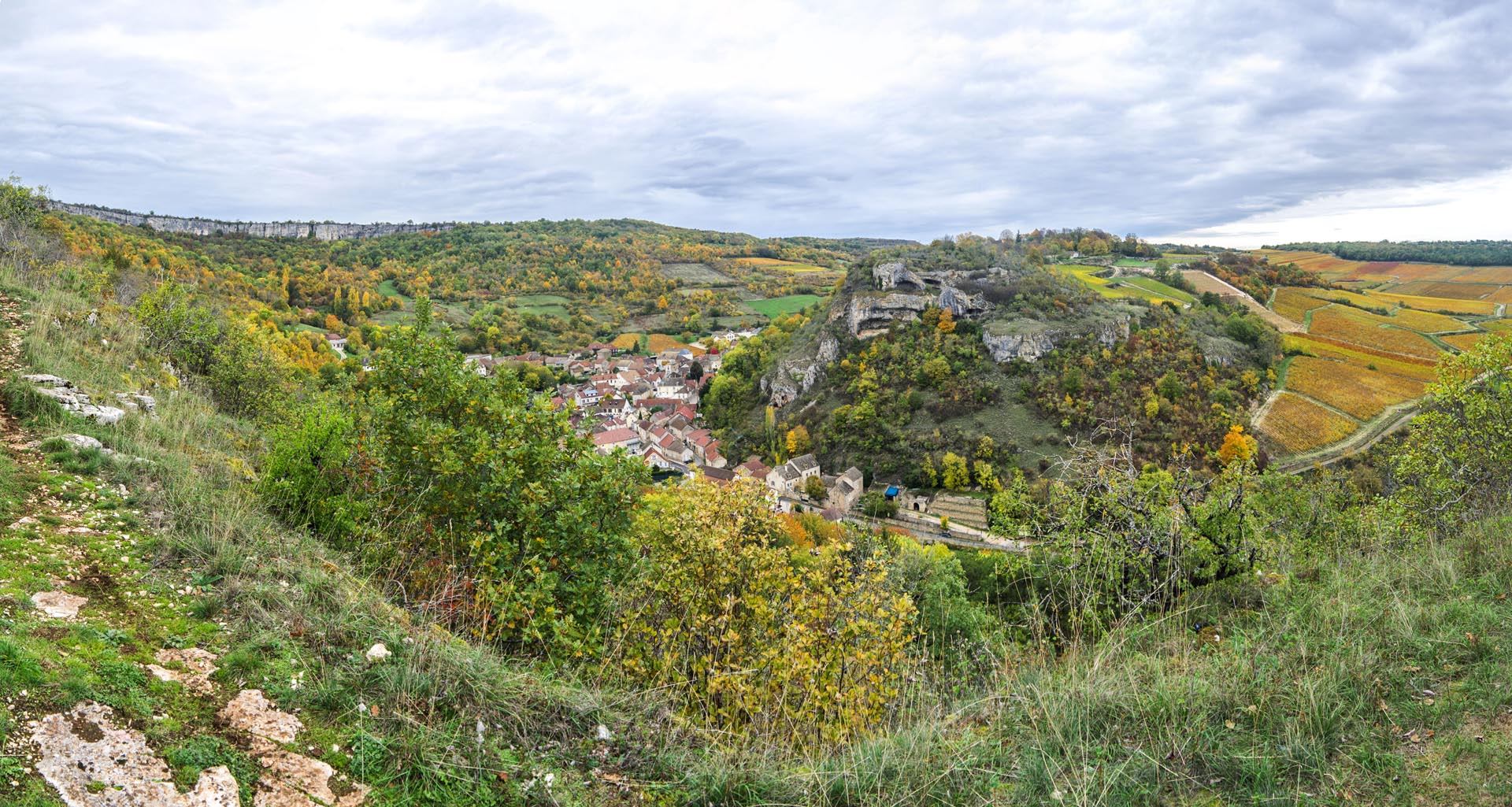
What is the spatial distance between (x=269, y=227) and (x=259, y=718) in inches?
7034

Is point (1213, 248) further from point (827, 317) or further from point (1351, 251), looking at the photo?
point (827, 317)

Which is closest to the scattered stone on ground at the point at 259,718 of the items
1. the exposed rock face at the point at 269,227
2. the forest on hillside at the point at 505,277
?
the forest on hillside at the point at 505,277

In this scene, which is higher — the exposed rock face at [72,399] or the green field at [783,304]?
the green field at [783,304]

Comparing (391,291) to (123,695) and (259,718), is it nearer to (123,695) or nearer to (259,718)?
(123,695)

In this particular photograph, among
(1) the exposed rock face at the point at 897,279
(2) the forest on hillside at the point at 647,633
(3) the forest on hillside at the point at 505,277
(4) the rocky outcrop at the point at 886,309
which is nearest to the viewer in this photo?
(2) the forest on hillside at the point at 647,633

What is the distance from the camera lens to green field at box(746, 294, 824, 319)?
113 meters

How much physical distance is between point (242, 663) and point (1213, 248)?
162 m

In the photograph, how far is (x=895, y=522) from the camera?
135ft

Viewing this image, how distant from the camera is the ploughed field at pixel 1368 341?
46.6 metres

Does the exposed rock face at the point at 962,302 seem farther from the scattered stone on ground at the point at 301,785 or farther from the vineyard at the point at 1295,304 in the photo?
the scattered stone on ground at the point at 301,785

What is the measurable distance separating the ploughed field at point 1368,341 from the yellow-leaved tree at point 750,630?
5114 cm

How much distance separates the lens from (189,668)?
364 centimetres

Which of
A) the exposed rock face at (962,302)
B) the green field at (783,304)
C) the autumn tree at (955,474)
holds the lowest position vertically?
the autumn tree at (955,474)

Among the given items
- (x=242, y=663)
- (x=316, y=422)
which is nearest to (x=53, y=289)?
(x=316, y=422)
